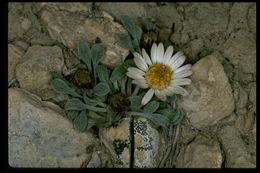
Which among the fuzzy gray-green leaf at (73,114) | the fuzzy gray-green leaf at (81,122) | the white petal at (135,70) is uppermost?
the white petal at (135,70)

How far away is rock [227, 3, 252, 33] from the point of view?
436 centimetres

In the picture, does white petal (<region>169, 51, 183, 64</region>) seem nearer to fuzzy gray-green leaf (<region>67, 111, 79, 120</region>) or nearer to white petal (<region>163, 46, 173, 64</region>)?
white petal (<region>163, 46, 173, 64</region>)

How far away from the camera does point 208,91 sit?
4.25 metres

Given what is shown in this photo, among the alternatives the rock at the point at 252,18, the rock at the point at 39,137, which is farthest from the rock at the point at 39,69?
the rock at the point at 252,18

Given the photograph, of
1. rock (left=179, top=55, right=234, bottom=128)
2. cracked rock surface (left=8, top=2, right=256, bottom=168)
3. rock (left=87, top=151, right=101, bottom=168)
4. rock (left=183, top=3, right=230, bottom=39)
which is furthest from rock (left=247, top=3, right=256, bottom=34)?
rock (left=87, top=151, right=101, bottom=168)

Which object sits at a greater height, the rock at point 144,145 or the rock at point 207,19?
the rock at point 207,19

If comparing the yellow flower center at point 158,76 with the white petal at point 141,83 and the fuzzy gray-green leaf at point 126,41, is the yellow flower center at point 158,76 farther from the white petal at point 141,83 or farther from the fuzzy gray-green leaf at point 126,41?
the fuzzy gray-green leaf at point 126,41

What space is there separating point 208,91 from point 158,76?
41cm

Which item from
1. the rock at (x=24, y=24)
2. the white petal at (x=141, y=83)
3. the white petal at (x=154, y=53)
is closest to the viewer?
the white petal at (x=141, y=83)

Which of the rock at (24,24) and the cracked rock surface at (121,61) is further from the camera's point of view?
the rock at (24,24)

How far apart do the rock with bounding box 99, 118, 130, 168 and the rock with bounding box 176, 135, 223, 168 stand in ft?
1.50

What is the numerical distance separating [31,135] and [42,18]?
92cm

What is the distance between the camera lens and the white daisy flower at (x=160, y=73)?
415cm

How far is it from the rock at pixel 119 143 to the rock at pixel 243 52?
98 cm
